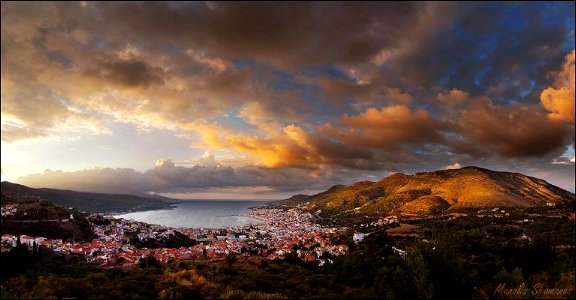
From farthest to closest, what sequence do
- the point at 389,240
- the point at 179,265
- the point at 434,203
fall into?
1. the point at 434,203
2. the point at 389,240
3. the point at 179,265

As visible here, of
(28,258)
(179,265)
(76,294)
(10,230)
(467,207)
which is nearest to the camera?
(76,294)

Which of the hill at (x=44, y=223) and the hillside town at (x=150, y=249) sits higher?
the hill at (x=44, y=223)

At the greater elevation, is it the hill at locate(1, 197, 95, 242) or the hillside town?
the hill at locate(1, 197, 95, 242)

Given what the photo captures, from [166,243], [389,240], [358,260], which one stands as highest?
[358,260]

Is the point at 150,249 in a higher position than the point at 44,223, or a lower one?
lower

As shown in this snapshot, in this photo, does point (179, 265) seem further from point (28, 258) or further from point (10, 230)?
point (10, 230)

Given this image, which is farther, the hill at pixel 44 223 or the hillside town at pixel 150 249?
the hill at pixel 44 223

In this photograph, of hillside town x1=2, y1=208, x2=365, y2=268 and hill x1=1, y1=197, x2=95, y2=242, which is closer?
hillside town x1=2, y1=208, x2=365, y2=268

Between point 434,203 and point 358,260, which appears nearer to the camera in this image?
point 358,260

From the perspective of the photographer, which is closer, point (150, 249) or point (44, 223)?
point (150, 249)

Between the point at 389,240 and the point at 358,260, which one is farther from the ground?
the point at 358,260

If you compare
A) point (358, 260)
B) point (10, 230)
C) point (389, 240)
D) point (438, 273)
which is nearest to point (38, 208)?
point (10, 230)
